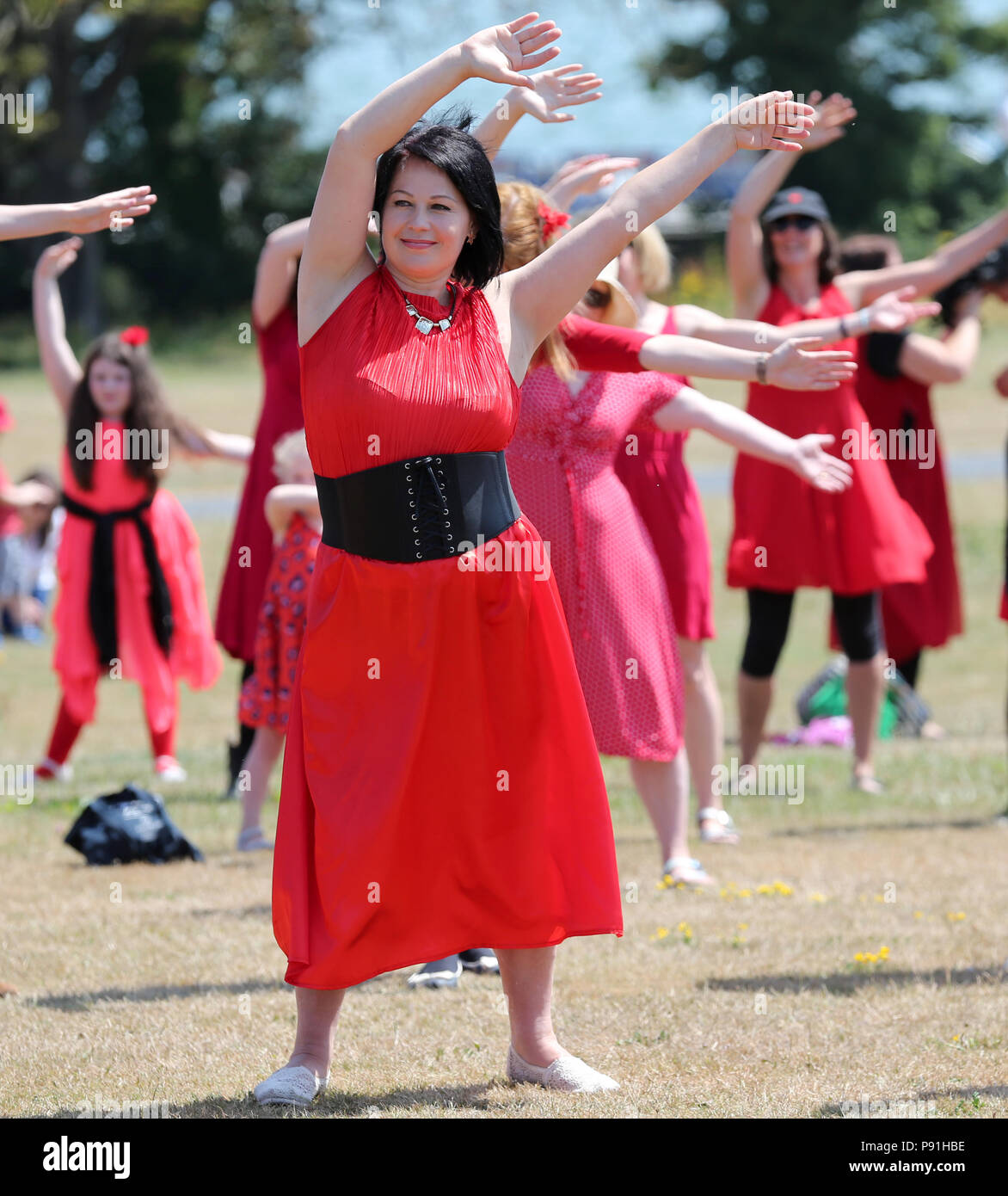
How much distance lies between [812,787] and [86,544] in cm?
339

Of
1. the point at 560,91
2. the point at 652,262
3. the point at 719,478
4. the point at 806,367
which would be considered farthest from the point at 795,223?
the point at 719,478

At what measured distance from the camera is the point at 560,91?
13.6ft

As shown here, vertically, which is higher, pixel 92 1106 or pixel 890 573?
pixel 890 573

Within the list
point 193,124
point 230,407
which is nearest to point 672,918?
point 230,407

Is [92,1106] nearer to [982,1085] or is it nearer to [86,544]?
[982,1085]

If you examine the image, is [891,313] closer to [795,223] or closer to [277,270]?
[795,223]

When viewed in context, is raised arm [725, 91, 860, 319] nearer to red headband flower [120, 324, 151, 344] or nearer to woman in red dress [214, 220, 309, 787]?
woman in red dress [214, 220, 309, 787]

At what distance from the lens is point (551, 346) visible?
4.18 metres

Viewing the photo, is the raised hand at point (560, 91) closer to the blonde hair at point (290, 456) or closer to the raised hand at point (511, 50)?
the raised hand at point (511, 50)

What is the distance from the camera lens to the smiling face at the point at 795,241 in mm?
7105

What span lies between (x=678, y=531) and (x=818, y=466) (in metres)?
2.09

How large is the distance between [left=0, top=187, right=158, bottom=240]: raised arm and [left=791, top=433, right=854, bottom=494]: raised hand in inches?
66.4

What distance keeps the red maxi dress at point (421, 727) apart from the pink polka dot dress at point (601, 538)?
1.52 m
